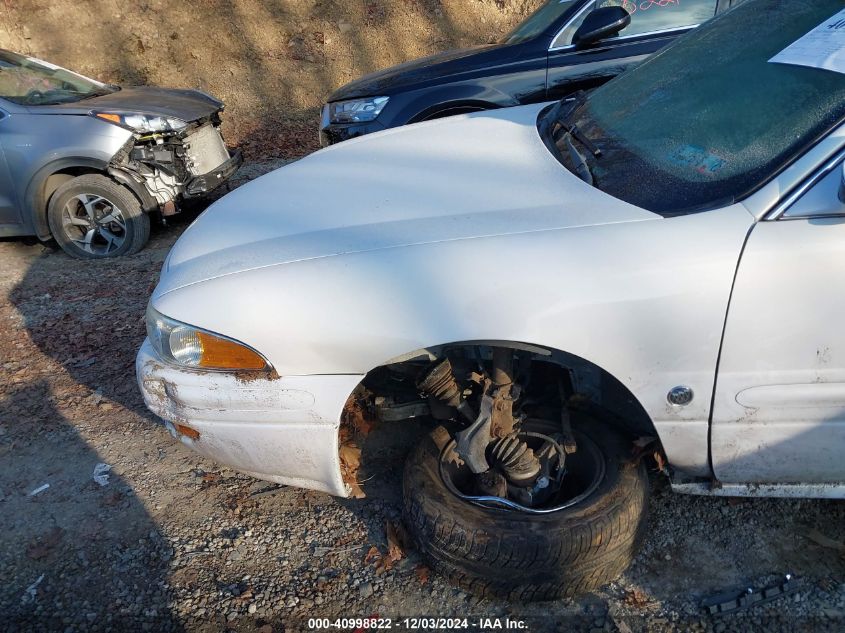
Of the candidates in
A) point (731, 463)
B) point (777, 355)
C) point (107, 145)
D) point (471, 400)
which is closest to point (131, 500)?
point (471, 400)

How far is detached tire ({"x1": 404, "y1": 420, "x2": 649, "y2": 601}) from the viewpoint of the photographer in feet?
7.14

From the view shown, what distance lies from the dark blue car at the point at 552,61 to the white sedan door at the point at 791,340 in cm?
324

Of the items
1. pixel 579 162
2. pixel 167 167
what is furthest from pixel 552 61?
pixel 167 167

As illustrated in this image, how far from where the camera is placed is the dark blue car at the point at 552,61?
4805 mm

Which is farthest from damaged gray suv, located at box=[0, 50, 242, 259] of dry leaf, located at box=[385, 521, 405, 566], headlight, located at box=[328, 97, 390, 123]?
dry leaf, located at box=[385, 521, 405, 566]

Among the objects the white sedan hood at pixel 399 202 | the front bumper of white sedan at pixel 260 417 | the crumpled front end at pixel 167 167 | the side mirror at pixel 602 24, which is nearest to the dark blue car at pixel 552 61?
the side mirror at pixel 602 24

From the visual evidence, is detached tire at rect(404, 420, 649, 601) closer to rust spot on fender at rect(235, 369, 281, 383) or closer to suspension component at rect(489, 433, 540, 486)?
suspension component at rect(489, 433, 540, 486)

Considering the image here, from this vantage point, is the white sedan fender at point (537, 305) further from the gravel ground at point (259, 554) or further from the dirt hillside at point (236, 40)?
the dirt hillside at point (236, 40)

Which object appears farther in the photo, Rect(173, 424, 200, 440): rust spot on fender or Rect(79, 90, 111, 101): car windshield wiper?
Rect(79, 90, 111, 101): car windshield wiper

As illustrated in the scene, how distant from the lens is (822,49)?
7.13 ft

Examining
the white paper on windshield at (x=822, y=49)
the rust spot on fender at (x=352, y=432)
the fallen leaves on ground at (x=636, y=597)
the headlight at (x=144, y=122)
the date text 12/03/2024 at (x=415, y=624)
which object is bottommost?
the fallen leaves on ground at (x=636, y=597)

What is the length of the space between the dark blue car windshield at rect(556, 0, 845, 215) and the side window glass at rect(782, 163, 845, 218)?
4.4 inches

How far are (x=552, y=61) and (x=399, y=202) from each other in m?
3.02

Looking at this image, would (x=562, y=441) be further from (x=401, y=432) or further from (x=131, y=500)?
(x=131, y=500)
